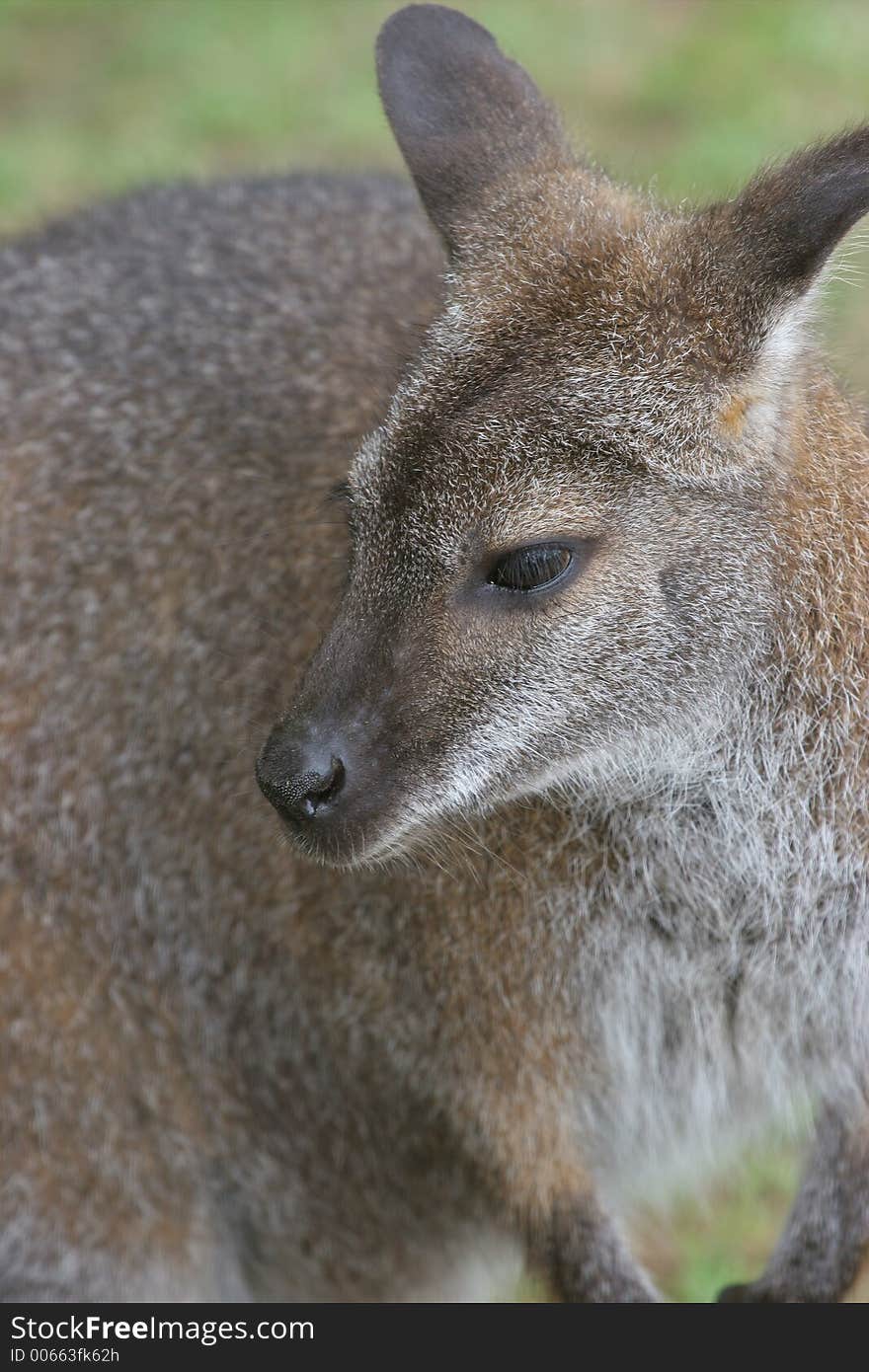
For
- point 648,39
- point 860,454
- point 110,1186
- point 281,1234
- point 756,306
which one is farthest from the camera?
point 648,39

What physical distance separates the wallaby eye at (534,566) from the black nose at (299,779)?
43cm

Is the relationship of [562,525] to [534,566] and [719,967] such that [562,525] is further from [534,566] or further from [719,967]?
[719,967]

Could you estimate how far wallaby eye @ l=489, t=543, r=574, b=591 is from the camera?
310cm

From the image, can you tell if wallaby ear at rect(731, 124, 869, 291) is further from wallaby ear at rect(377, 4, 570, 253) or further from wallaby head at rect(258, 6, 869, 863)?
wallaby ear at rect(377, 4, 570, 253)

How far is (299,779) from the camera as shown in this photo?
319cm

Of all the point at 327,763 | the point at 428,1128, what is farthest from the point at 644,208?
the point at 428,1128

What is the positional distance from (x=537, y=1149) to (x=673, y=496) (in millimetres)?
1488

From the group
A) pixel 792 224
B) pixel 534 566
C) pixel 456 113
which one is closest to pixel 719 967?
pixel 534 566

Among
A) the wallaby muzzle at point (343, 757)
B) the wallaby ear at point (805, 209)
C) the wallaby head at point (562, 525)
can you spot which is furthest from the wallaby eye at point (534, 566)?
the wallaby ear at point (805, 209)

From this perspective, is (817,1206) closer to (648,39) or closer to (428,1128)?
(428,1128)

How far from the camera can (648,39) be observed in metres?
8.75

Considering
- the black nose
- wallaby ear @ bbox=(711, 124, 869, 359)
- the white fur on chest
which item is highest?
wallaby ear @ bbox=(711, 124, 869, 359)

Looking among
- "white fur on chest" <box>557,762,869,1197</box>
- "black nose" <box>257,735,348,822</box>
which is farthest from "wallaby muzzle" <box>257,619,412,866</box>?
"white fur on chest" <box>557,762,869,1197</box>

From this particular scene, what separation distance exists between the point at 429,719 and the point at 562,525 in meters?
0.40
